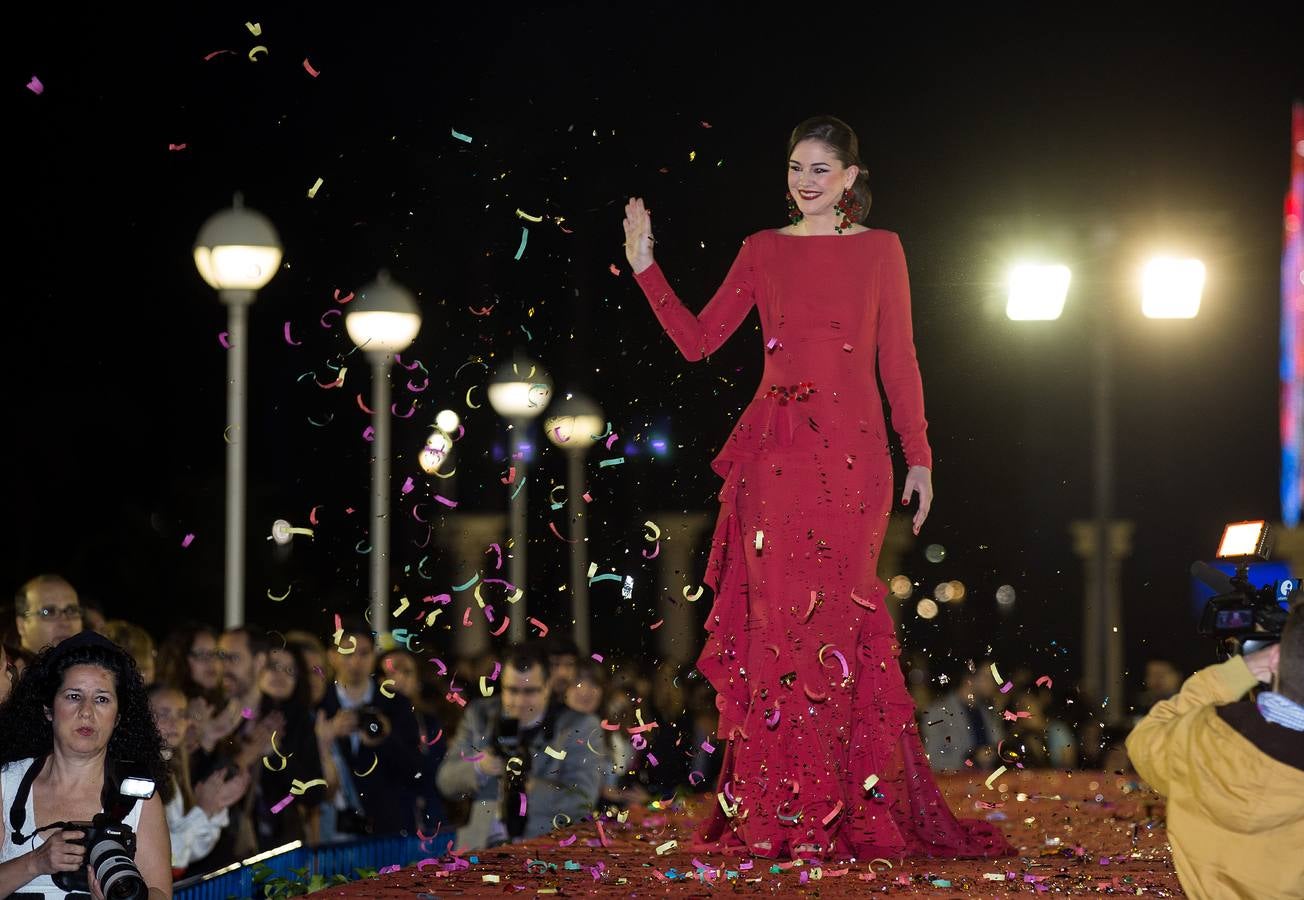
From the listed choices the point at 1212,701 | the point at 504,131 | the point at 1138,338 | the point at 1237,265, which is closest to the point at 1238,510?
the point at 1237,265

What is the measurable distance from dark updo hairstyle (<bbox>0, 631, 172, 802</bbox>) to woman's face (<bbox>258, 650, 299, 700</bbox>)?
10.3 ft

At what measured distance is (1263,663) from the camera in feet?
14.2

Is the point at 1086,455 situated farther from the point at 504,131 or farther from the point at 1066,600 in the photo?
the point at 504,131

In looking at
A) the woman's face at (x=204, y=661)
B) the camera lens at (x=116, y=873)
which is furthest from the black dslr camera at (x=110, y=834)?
the woman's face at (x=204, y=661)

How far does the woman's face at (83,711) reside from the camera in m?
4.81

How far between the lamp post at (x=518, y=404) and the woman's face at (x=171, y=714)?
1852mm

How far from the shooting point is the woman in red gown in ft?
21.5

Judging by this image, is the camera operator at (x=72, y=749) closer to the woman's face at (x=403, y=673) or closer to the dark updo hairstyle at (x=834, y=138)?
the dark updo hairstyle at (x=834, y=138)

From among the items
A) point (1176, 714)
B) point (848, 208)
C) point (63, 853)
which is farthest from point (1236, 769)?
point (848, 208)

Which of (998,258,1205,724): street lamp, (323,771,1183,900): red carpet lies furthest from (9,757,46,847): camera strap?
(998,258,1205,724): street lamp

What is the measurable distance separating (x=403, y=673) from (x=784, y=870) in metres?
3.23

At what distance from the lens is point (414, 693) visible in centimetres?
881

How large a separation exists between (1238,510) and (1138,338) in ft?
17.0

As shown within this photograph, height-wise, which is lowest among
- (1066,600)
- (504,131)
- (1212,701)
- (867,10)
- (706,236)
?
(1066,600)
